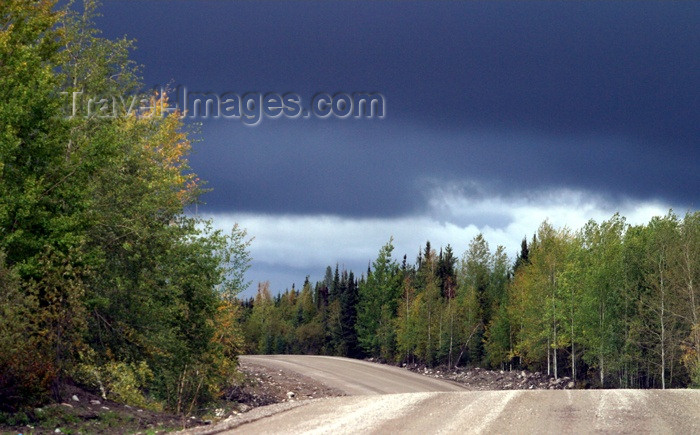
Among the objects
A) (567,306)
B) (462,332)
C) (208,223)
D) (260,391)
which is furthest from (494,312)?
(208,223)

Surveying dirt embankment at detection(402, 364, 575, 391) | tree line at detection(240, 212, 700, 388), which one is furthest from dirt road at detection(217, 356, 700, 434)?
dirt embankment at detection(402, 364, 575, 391)

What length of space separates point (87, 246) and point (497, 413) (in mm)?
14072

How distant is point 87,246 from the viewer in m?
24.8

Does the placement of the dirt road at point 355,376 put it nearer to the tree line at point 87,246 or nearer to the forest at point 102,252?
the forest at point 102,252

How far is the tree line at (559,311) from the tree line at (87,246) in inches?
401

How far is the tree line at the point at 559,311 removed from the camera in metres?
52.6

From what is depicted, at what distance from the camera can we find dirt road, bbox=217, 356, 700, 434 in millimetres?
17016

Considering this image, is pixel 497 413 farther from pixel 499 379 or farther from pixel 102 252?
pixel 499 379

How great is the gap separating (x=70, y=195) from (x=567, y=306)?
154ft

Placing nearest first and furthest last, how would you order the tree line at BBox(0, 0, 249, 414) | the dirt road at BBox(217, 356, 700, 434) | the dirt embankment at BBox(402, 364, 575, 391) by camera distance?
the dirt road at BBox(217, 356, 700, 434), the tree line at BBox(0, 0, 249, 414), the dirt embankment at BBox(402, 364, 575, 391)

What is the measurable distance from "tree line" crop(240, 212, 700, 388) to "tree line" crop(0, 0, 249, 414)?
10187 mm

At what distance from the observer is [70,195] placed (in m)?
23.7

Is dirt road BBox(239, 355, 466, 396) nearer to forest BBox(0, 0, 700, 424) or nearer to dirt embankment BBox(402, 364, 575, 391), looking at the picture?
dirt embankment BBox(402, 364, 575, 391)

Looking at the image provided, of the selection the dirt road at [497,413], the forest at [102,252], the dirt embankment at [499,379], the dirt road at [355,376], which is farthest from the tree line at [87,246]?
the dirt embankment at [499,379]
